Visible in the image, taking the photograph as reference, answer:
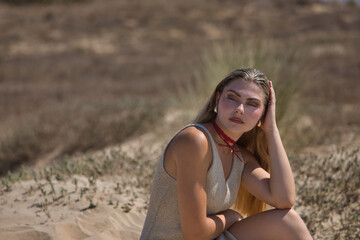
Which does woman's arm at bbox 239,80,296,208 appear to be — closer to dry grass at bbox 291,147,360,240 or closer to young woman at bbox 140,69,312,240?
young woman at bbox 140,69,312,240

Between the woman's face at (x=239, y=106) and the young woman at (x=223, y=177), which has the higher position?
the woman's face at (x=239, y=106)

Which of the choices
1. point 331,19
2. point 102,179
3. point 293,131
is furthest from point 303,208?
point 331,19

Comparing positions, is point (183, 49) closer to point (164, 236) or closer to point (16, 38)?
point (16, 38)

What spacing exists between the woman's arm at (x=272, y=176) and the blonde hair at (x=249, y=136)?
96 mm

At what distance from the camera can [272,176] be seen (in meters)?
2.39

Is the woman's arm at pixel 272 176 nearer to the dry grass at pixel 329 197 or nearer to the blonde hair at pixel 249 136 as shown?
the blonde hair at pixel 249 136

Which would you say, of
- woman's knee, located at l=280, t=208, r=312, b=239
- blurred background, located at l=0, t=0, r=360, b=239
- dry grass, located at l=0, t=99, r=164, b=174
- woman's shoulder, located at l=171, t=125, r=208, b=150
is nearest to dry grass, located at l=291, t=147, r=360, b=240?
blurred background, located at l=0, t=0, r=360, b=239

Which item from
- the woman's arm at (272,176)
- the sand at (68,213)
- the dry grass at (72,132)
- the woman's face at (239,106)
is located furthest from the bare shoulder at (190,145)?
the dry grass at (72,132)

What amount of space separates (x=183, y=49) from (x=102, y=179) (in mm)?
14321

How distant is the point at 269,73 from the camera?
5344mm

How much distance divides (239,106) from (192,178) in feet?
1.50

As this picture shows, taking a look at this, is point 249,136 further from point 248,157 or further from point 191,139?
point 191,139

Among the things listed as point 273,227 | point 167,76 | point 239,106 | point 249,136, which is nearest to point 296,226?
point 273,227

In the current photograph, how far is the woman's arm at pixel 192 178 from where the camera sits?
6.98ft
